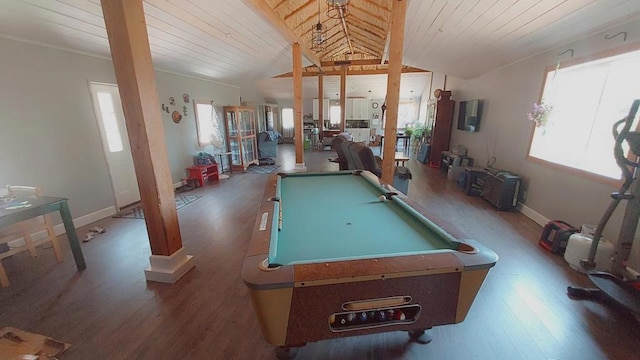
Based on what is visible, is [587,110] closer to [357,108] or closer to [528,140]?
[528,140]

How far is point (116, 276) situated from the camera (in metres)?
2.35

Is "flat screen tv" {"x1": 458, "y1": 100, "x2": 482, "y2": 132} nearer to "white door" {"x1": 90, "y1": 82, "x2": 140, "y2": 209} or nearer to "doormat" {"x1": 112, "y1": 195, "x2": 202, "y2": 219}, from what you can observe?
"doormat" {"x1": 112, "y1": 195, "x2": 202, "y2": 219}

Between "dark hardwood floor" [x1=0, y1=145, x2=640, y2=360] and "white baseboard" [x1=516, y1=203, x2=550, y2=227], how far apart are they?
0.36 metres

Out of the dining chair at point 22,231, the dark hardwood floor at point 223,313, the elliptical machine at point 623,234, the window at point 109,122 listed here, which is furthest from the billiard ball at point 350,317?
the window at point 109,122

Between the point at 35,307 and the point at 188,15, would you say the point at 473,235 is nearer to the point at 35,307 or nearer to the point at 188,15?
the point at 35,307

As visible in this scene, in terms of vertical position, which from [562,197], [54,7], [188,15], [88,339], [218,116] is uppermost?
[188,15]

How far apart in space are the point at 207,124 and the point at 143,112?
14.5ft

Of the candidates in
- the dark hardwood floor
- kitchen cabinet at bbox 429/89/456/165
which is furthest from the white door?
kitchen cabinet at bbox 429/89/456/165

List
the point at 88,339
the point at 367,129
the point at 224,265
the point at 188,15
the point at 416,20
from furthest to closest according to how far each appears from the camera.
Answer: the point at 367,129, the point at 416,20, the point at 188,15, the point at 224,265, the point at 88,339

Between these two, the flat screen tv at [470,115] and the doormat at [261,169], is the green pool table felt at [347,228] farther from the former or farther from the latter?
the doormat at [261,169]

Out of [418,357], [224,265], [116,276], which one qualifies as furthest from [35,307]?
[418,357]

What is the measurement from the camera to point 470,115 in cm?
556

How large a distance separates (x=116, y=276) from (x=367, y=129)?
10.4 meters

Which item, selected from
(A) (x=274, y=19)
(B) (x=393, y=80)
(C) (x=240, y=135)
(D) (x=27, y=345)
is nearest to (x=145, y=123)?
(D) (x=27, y=345)
